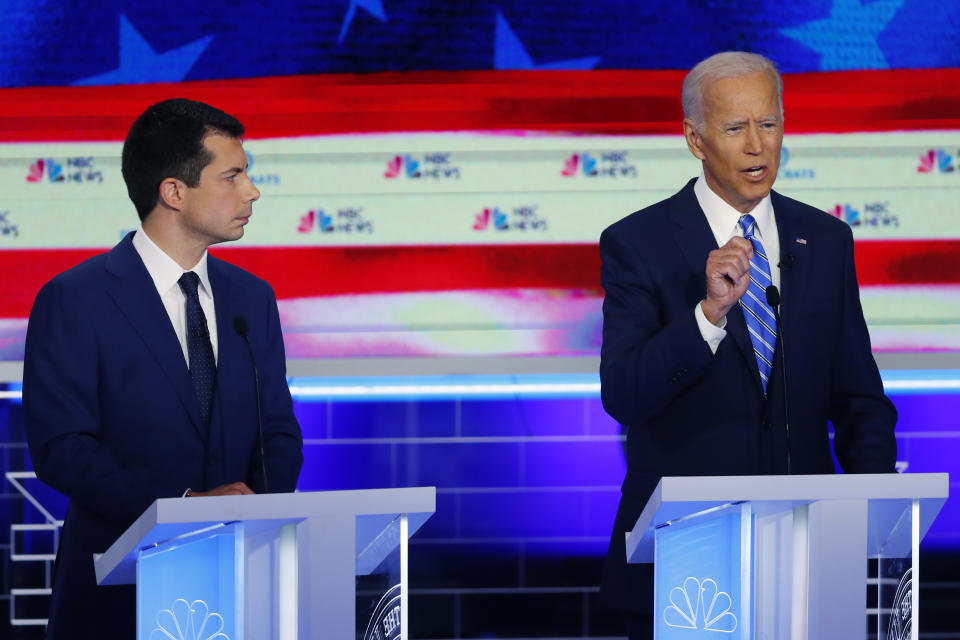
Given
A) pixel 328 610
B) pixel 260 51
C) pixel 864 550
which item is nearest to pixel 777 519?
pixel 864 550

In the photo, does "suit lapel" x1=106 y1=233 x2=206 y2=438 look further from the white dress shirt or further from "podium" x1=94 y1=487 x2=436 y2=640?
the white dress shirt

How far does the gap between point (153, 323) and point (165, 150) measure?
35 centimetres

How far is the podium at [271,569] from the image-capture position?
170cm

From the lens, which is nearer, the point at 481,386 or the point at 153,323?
the point at 153,323

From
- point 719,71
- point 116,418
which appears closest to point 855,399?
point 719,71

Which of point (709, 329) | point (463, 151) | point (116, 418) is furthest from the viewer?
point (463, 151)

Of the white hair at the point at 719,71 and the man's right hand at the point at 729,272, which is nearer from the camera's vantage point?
the man's right hand at the point at 729,272

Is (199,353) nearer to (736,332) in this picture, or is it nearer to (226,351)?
(226,351)

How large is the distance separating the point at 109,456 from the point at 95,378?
0.14 meters

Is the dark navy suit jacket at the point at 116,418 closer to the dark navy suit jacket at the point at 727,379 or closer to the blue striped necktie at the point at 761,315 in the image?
the dark navy suit jacket at the point at 727,379

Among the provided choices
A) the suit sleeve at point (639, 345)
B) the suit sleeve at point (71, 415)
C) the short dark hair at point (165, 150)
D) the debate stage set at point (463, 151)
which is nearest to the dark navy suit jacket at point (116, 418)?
the suit sleeve at point (71, 415)

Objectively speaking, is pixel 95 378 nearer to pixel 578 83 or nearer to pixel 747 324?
pixel 747 324

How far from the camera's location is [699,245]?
7.71ft

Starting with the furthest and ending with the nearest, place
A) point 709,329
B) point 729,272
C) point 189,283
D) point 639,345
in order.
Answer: point 189,283 → point 639,345 → point 709,329 → point 729,272
